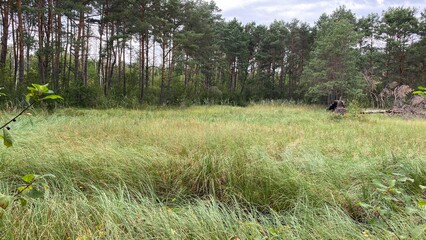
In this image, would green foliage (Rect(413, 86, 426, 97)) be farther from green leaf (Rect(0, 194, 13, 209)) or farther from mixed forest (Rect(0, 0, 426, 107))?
mixed forest (Rect(0, 0, 426, 107))

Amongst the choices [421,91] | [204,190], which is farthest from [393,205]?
[204,190]

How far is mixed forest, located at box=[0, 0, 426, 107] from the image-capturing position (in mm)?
14531

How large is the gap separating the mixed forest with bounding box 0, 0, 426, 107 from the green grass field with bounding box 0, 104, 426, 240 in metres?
9.04

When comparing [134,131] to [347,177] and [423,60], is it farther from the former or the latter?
[423,60]

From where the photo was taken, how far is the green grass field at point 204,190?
1.99 m

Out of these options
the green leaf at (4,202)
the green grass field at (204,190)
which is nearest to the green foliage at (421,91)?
the green grass field at (204,190)

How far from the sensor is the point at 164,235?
193 cm

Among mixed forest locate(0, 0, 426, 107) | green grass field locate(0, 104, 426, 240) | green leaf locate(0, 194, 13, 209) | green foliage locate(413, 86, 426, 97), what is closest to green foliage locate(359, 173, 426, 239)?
green grass field locate(0, 104, 426, 240)

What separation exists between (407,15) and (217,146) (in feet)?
88.3

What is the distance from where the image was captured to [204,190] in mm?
3193

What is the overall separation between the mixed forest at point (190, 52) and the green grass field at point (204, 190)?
9040 millimetres

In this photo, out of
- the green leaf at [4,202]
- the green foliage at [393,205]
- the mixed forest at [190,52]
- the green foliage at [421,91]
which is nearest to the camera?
the green leaf at [4,202]

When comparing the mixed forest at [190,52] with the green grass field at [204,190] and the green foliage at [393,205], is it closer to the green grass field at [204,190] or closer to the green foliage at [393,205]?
the green grass field at [204,190]

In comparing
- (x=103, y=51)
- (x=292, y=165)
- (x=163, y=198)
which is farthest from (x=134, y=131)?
(x=103, y=51)
